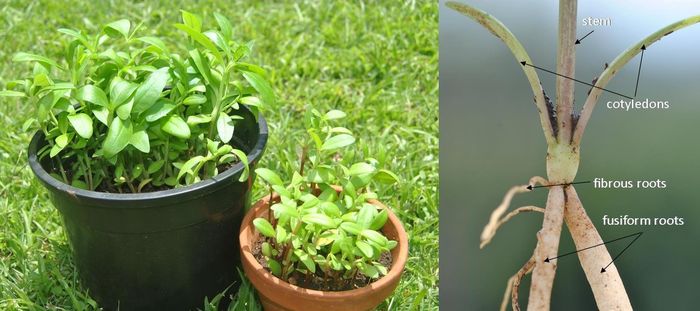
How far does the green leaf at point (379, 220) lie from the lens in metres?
1.85

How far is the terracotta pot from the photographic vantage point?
6.01ft

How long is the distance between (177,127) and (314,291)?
0.45 m

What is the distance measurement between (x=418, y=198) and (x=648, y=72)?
0.84 m

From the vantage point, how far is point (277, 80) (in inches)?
115

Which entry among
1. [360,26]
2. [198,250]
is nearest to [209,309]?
[198,250]

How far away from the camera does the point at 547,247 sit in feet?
5.92

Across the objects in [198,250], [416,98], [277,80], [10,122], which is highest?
[416,98]

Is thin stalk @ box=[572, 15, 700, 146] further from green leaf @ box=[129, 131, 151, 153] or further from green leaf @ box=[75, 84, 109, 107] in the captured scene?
green leaf @ box=[75, 84, 109, 107]

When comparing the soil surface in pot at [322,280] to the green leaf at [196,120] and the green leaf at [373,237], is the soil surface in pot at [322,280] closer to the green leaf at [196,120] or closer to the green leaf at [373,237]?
the green leaf at [373,237]

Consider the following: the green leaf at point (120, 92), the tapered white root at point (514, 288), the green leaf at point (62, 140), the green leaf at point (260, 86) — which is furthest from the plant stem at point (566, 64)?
the green leaf at point (62, 140)

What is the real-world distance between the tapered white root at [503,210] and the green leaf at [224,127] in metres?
0.57

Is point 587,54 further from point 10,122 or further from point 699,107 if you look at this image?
point 10,122

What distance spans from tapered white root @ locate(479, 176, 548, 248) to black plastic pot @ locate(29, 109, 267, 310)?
1.76 feet

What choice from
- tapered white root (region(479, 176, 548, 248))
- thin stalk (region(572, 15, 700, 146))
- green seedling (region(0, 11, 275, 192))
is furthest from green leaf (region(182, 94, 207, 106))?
thin stalk (region(572, 15, 700, 146))
